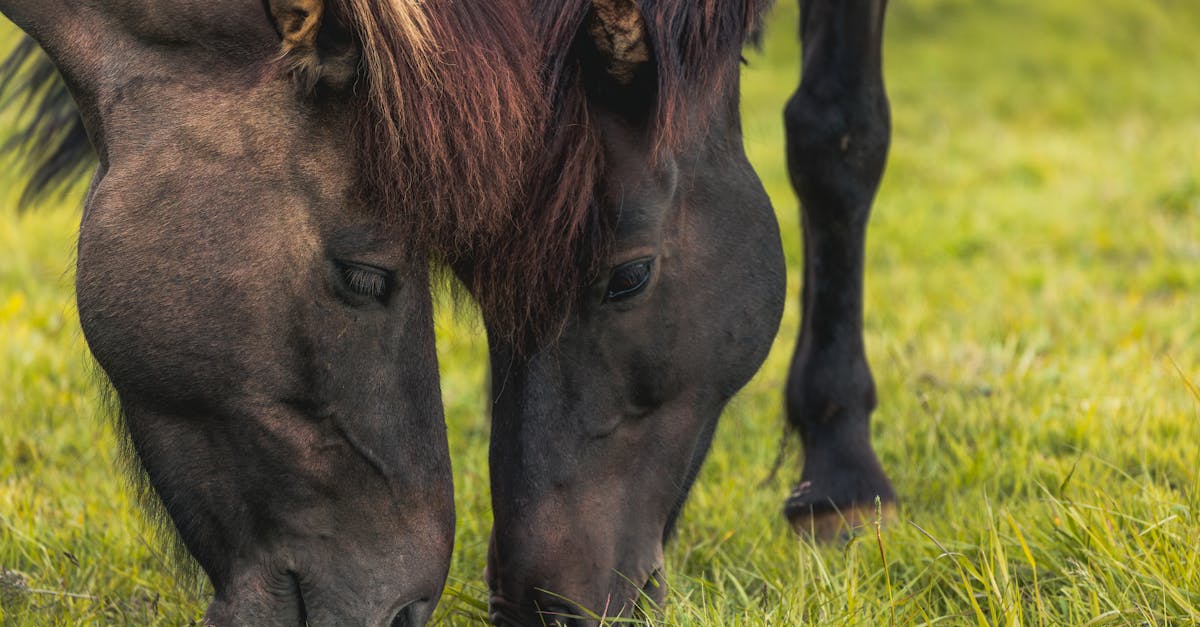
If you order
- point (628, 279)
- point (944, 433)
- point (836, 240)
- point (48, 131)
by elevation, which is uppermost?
point (628, 279)

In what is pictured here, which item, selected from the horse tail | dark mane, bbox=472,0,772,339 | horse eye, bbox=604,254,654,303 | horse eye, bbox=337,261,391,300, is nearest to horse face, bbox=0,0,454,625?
horse eye, bbox=337,261,391,300

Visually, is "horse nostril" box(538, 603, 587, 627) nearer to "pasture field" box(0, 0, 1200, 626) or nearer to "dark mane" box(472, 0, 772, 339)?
"pasture field" box(0, 0, 1200, 626)

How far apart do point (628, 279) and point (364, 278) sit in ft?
1.76

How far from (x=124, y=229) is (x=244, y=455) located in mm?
425

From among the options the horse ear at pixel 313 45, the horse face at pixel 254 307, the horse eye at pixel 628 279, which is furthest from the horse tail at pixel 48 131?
the horse eye at pixel 628 279

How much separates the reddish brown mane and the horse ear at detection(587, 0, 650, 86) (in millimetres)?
34

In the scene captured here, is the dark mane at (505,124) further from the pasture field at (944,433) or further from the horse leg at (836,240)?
the horse leg at (836,240)

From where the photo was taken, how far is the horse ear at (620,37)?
2074 mm

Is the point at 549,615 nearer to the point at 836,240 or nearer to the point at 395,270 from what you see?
the point at 395,270

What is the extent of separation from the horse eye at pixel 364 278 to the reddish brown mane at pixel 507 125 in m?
0.10

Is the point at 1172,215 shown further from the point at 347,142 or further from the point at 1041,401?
the point at 347,142

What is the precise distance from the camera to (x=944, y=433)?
11.8 ft

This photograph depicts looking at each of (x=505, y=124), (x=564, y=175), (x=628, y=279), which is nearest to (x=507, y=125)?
(x=505, y=124)

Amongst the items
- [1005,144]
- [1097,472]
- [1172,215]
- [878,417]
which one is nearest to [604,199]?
[1097,472]
